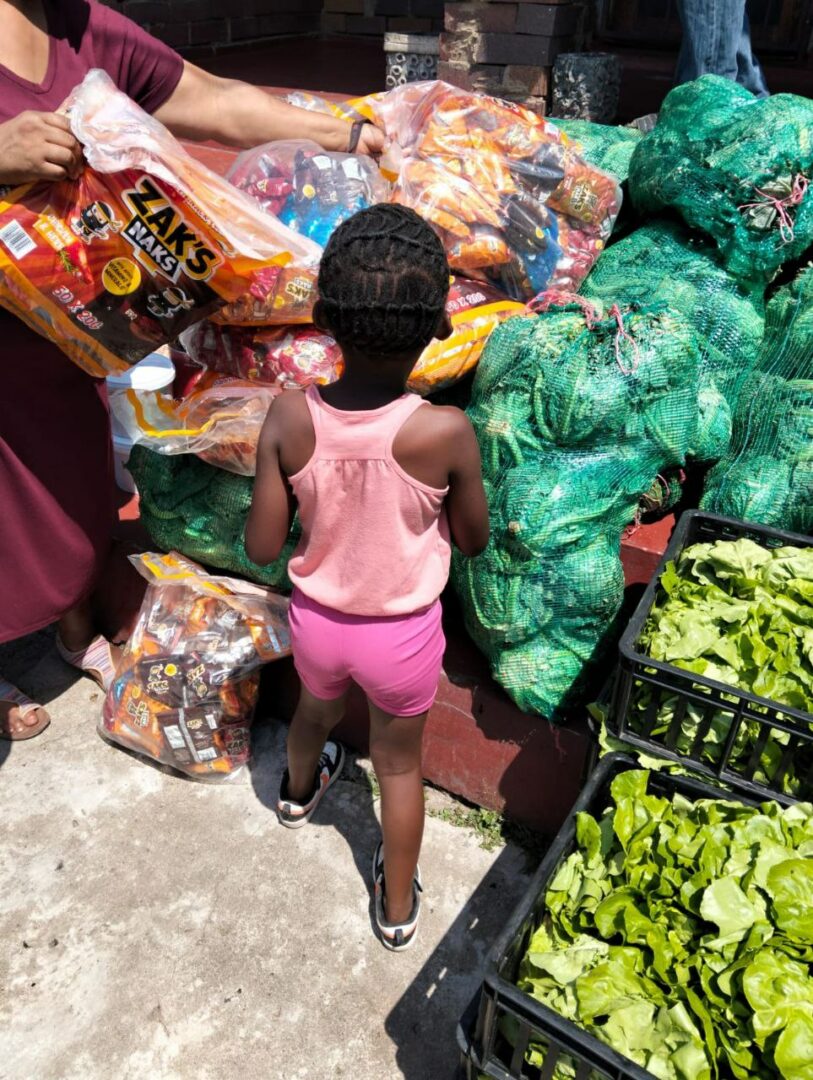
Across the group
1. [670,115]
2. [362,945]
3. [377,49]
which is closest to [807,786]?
[362,945]

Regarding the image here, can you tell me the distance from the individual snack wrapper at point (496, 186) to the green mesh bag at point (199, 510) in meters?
0.92

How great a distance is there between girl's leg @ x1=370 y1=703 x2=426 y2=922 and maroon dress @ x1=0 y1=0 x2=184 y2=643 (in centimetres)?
113

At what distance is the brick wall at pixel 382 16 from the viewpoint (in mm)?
9102

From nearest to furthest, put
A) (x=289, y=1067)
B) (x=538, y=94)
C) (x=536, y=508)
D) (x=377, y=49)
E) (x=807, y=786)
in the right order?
1. (x=807, y=786)
2. (x=289, y=1067)
3. (x=536, y=508)
4. (x=538, y=94)
5. (x=377, y=49)

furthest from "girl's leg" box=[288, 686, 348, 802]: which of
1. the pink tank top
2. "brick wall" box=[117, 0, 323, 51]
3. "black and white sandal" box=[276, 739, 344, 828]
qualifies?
"brick wall" box=[117, 0, 323, 51]

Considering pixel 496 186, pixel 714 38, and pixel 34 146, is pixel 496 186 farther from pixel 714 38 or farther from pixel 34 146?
pixel 714 38

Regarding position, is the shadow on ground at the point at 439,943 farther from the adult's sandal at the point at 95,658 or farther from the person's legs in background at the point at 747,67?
the person's legs in background at the point at 747,67

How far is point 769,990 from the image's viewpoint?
4.38 feet

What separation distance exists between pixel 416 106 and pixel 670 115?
0.79 m

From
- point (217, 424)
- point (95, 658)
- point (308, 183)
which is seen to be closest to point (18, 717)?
point (95, 658)

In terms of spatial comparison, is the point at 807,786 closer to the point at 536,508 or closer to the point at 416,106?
the point at 536,508

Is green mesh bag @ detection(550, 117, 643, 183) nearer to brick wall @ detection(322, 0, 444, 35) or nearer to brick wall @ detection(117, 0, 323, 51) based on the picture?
brick wall @ detection(117, 0, 323, 51)

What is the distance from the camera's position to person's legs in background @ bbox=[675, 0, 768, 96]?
3.85 m

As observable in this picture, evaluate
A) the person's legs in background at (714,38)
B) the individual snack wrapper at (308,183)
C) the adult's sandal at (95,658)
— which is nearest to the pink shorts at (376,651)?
the individual snack wrapper at (308,183)
